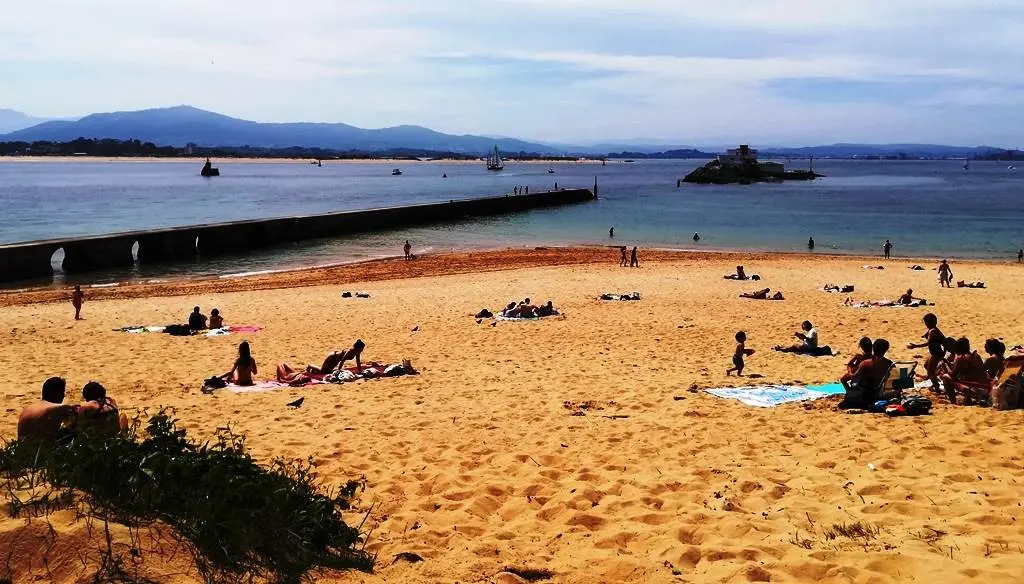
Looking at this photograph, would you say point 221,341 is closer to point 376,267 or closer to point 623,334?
point 623,334

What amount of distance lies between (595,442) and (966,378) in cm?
492

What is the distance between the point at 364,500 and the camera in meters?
6.18

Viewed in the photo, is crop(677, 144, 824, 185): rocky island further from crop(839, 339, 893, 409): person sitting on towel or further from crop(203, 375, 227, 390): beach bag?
crop(203, 375, 227, 390): beach bag

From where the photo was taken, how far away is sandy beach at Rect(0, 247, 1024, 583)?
4805mm

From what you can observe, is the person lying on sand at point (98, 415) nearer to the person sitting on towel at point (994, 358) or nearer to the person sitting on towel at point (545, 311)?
the person sitting on towel at point (994, 358)

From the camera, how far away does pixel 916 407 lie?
28.0 feet

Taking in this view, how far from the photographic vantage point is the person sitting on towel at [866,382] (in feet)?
29.2

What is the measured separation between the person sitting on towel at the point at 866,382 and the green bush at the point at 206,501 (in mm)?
6593

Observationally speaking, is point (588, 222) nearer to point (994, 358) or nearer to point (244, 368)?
point (244, 368)

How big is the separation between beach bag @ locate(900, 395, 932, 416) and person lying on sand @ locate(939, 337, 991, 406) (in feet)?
2.10

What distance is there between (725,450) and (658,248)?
35.7m

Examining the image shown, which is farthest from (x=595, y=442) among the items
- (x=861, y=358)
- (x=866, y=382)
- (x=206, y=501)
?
(x=206, y=501)

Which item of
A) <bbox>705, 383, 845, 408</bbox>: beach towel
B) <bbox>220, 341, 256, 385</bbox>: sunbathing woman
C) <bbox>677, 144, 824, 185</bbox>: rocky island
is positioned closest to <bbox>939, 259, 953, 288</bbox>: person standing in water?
<bbox>705, 383, 845, 408</bbox>: beach towel

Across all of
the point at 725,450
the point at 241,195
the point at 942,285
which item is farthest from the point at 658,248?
the point at 241,195
